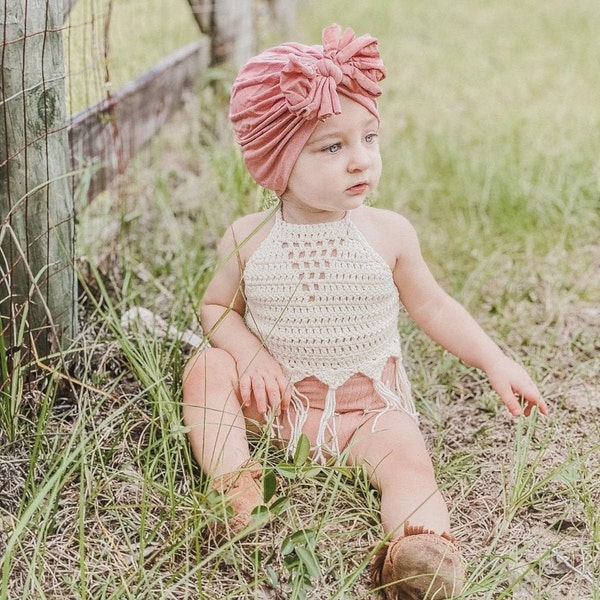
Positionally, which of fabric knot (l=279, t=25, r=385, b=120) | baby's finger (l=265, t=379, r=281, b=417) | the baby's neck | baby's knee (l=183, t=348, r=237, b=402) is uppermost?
fabric knot (l=279, t=25, r=385, b=120)

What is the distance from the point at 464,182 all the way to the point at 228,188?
96cm

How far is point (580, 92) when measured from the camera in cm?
454

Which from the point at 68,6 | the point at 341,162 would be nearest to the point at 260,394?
the point at 341,162

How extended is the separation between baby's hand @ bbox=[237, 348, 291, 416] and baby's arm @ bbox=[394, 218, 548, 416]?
1.14ft

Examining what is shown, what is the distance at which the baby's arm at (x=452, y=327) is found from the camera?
6.19 ft

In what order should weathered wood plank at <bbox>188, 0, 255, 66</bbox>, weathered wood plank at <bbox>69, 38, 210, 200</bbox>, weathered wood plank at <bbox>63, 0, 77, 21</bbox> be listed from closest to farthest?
weathered wood plank at <bbox>63, 0, 77, 21</bbox>
weathered wood plank at <bbox>69, 38, 210, 200</bbox>
weathered wood plank at <bbox>188, 0, 255, 66</bbox>

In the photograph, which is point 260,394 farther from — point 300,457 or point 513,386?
point 513,386

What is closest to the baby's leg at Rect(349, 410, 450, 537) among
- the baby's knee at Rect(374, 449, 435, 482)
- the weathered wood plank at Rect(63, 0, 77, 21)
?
the baby's knee at Rect(374, 449, 435, 482)

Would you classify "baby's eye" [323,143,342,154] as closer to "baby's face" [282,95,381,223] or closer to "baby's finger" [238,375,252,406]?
"baby's face" [282,95,381,223]

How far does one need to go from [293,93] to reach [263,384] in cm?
62

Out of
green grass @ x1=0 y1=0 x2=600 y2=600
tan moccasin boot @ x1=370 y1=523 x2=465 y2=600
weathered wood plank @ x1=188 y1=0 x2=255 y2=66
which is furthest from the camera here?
weathered wood plank @ x1=188 y1=0 x2=255 y2=66

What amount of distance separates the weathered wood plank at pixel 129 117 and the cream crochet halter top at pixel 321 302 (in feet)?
2.51

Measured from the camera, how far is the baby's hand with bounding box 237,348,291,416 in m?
1.83

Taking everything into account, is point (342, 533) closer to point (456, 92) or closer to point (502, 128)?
point (502, 128)
